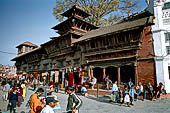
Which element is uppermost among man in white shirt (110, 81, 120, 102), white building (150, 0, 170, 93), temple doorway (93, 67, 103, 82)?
white building (150, 0, 170, 93)

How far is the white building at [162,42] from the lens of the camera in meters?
12.3

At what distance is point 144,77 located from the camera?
12945mm

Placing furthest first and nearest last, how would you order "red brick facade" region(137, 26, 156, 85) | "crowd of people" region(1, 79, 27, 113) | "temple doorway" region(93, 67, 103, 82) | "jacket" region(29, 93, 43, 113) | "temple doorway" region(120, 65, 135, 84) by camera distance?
"temple doorway" region(93, 67, 103, 82) → "temple doorway" region(120, 65, 135, 84) → "red brick facade" region(137, 26, 156, 85) → "crowd of people" region(1, 79, 27, 113) → "jacket" region(29, 93, 43, 113)

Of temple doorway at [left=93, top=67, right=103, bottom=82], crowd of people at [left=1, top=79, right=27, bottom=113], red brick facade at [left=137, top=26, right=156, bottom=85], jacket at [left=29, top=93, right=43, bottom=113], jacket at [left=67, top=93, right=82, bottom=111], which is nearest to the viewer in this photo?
jacket at [left=67, top=93, right=82, bottom=111]

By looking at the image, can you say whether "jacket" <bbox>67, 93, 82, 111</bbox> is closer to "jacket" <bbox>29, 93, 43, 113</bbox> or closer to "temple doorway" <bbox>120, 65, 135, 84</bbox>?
"jacket" <bbox>29, 93, 43, 113</bbox>

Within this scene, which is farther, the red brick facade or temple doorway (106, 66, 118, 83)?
temple doorway (106, 66, 118, 83)

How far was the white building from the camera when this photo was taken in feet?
40.2

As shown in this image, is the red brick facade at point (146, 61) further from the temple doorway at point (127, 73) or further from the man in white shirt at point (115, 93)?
the man in white shirt at point (115, 93)

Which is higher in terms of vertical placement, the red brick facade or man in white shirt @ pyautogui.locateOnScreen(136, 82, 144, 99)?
the red brick facade

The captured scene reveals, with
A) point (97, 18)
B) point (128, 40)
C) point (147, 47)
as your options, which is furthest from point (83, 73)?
point (97, 18)

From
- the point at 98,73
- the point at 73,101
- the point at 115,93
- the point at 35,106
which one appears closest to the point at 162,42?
the point at 115,93

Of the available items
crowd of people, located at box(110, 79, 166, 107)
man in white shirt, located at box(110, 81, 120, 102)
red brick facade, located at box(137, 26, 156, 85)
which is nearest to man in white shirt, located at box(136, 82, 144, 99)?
crowd of people, located at box(110, 79, 166, 107)

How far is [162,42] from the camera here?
1268 cm

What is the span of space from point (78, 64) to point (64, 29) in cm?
768
